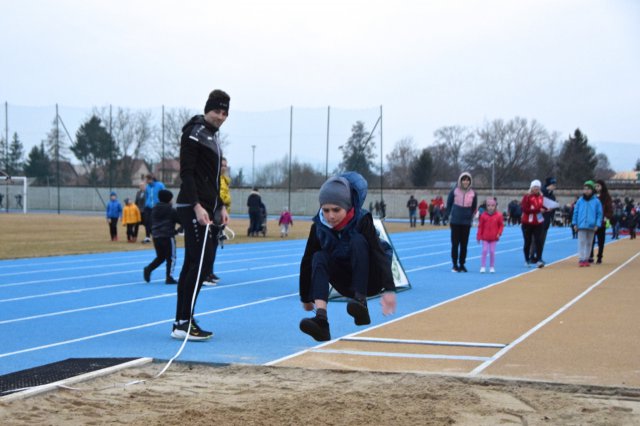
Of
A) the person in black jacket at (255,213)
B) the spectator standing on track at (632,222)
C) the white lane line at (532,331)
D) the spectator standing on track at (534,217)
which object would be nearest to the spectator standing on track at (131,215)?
the person in black jacket at (255,213)

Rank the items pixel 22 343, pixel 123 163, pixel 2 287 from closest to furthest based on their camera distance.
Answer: pixel 22 343 < pixel 2 287 < pixel 123 163

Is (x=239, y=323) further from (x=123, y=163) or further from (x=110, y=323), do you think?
(x=123, y=163)

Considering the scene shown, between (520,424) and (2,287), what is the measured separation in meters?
9.64

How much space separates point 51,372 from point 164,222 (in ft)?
23.6

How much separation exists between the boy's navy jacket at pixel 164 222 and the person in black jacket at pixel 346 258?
7849 millimetres

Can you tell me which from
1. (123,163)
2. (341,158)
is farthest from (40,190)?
(341,158)

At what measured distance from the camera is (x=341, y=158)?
1838 inches

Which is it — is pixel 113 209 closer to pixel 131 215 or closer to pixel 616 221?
pixel 131 215

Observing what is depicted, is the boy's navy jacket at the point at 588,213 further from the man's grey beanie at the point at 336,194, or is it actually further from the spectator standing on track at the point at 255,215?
the man's grey beanie at the point at 336,194

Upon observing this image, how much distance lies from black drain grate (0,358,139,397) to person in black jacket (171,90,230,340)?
1.16 meters

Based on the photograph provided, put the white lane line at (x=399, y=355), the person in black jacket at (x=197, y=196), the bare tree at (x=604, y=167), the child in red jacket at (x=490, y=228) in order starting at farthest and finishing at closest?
the bare tree at (x=604, y=167), the child in red jacket at (x=490, y=228), the person in black jacket at (x=197, y=196), the white lane line at (x=399, y=355)

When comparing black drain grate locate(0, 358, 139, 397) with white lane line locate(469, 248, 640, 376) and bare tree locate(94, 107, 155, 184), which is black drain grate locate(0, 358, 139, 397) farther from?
bare tree locate(94, 107, 155, 184)

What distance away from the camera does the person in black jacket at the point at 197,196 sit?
25.6 ft

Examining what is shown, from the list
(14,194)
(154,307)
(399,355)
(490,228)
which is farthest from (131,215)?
(14,194)
